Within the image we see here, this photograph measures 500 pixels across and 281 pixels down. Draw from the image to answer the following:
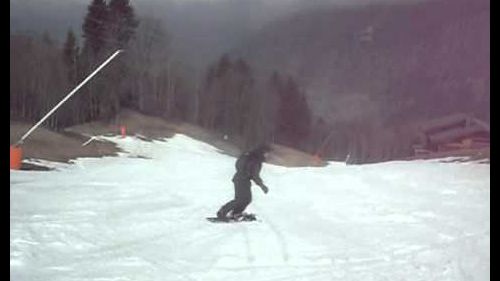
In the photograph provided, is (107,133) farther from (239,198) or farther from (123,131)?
(239,198)

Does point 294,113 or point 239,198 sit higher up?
point 294,113

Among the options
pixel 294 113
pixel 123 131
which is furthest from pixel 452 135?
pixel 123 131

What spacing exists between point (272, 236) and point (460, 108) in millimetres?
865

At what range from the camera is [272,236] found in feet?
8.84

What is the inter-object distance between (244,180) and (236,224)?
16 cm

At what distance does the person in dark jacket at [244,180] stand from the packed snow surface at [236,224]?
0.03 m

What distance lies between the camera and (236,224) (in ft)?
8.95

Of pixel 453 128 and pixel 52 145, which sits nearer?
pixel 52 145

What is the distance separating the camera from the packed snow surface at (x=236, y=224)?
259cm

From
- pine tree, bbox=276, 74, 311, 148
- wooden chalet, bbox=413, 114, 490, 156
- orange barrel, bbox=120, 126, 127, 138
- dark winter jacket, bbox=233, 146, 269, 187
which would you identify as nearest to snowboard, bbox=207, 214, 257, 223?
dark winter jacket, bbox=233, 146, 269, 187

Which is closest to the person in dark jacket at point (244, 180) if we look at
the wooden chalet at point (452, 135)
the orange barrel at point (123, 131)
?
the orange barrel at point (123, 131)

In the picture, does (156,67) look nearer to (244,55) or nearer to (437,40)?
(244,55)
